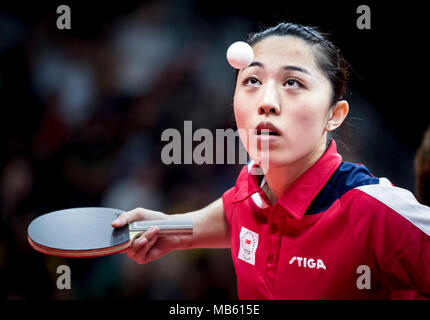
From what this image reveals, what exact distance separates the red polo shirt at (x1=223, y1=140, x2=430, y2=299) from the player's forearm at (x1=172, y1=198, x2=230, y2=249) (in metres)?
0.23

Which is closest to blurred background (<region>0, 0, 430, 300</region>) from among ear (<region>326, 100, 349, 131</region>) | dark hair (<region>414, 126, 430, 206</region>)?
dark hair (<region>414, 126, 430, 206</region>)

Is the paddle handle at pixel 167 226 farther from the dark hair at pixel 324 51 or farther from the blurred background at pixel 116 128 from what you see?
the dark hair at pixel 324 51

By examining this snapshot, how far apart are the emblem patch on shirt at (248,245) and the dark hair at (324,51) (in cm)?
39

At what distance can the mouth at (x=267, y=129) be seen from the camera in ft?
2.72

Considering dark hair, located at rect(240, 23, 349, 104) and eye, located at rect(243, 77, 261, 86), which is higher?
dark hair, located at rect(240, 23, 349, 104)

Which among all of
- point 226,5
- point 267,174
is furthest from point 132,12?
point 267,174

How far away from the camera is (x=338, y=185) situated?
900 millimetres

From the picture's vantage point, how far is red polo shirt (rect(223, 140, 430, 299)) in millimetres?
782

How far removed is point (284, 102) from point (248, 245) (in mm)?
377

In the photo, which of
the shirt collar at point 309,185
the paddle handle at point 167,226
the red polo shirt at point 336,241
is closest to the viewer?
the red polo shirt at point 336,241

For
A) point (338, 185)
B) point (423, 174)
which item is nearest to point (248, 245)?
point (338, 185)

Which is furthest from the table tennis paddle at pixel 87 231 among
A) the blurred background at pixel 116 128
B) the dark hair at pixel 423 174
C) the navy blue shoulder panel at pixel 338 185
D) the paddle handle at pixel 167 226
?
the dark hair at pixel 423 174

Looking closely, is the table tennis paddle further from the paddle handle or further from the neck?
the neck

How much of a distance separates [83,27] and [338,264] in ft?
3.54
